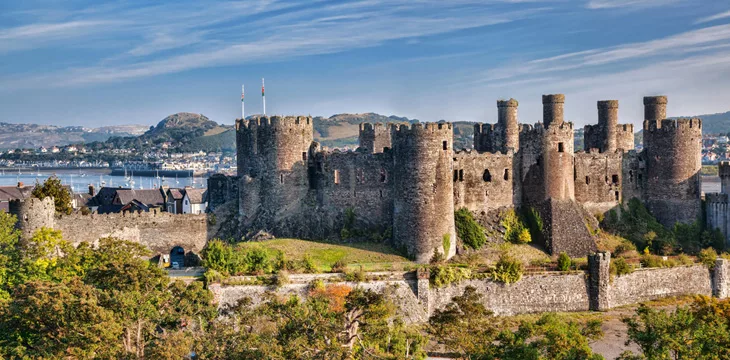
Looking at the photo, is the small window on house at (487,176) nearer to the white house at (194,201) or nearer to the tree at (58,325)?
the white house at (194,201)

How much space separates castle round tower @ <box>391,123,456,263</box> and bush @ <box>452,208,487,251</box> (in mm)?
1571

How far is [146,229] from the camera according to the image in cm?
5712

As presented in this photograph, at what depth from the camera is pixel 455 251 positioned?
5347cm

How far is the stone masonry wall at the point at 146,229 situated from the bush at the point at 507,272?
18854mm

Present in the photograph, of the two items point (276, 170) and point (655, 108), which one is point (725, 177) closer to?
point (655, 108)

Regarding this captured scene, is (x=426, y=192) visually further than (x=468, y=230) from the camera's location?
No

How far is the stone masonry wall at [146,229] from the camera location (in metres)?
54.6

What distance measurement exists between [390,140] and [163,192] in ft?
87.8

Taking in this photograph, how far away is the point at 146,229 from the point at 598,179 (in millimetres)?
28704

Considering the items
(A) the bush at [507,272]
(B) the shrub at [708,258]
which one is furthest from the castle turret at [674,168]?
(A) the bush at [507,272]

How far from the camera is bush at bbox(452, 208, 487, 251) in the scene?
54.4 meters

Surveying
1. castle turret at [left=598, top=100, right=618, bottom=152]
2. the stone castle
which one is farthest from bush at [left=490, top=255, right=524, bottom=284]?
castle turret at [left=598, top=100, right=618, bottom=152]

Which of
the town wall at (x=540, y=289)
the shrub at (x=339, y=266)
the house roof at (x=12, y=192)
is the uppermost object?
the house roof at (x=12, y=192)

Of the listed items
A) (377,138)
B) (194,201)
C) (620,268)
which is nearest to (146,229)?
(377,138)
